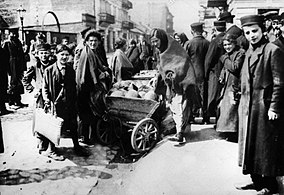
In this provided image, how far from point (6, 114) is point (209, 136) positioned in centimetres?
168

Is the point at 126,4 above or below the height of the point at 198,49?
above

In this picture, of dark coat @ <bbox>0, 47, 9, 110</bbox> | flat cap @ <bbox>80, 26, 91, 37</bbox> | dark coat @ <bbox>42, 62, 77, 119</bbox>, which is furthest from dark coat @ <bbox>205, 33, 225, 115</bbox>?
dark coat @ <bbox>0, 47, 9, 110</bbox>

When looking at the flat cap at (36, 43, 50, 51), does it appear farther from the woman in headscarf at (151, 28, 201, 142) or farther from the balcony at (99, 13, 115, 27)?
the woman in headscarf at (151, 28, 201, 142)

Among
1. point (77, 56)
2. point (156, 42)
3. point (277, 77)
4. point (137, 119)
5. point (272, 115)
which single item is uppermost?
point (156, 42)

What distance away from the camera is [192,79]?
98.4 inches

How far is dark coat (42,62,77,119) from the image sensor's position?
2.38 meters

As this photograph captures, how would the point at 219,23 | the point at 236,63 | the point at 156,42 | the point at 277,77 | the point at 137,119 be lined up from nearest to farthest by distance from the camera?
the point at 277,77
the point at 236,63
the point at 156,42
the point at 219,23
the point at 137,119

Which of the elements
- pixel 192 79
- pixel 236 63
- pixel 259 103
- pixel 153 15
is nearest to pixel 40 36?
pixel 153 15

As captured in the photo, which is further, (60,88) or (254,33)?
(60,88)

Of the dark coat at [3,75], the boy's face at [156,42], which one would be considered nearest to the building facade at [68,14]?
the boy's face at [156,42]

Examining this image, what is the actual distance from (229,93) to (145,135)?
72 centimetres

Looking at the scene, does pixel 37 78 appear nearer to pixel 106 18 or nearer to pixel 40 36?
pixel 40 36

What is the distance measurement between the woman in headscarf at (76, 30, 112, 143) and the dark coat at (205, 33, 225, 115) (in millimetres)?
854

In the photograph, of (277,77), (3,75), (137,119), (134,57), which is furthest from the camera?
(134,57)
